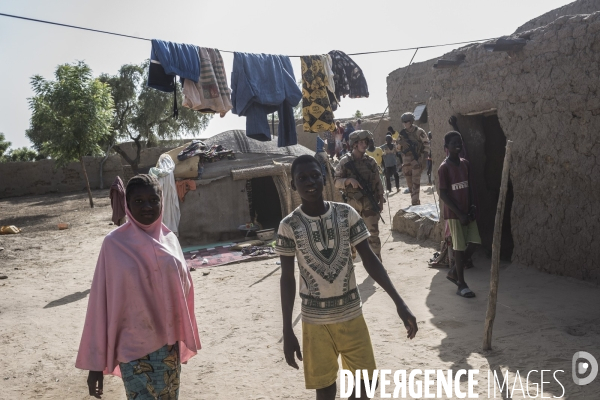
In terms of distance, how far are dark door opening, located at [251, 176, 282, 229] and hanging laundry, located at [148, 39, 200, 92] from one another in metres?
Result: 7.54

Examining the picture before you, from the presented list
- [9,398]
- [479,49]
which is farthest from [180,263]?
[479,49]

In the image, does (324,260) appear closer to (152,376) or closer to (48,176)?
(152,376)

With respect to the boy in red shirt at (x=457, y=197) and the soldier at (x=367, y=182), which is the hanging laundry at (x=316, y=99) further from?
the boy in red shirt at (x=457, y=197)

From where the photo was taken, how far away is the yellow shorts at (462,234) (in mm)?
5492

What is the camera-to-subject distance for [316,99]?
7.54 m

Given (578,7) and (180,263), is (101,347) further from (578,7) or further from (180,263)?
(578,7)

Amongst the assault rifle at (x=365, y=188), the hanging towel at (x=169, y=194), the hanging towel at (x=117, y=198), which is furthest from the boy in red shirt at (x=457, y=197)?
the hanging towel at (x=169, y=194)

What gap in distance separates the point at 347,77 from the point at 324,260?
549 centimetres

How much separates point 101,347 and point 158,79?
13.7ft

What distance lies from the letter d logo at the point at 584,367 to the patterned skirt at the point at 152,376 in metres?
2.34

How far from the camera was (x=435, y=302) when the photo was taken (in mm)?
5633

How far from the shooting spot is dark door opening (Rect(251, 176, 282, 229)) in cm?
1402

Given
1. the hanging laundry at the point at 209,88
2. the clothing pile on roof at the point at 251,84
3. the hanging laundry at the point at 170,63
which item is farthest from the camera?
the hanging laundry at the point at 209,88

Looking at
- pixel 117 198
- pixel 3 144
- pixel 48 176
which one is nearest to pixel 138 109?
pixel 48 176
